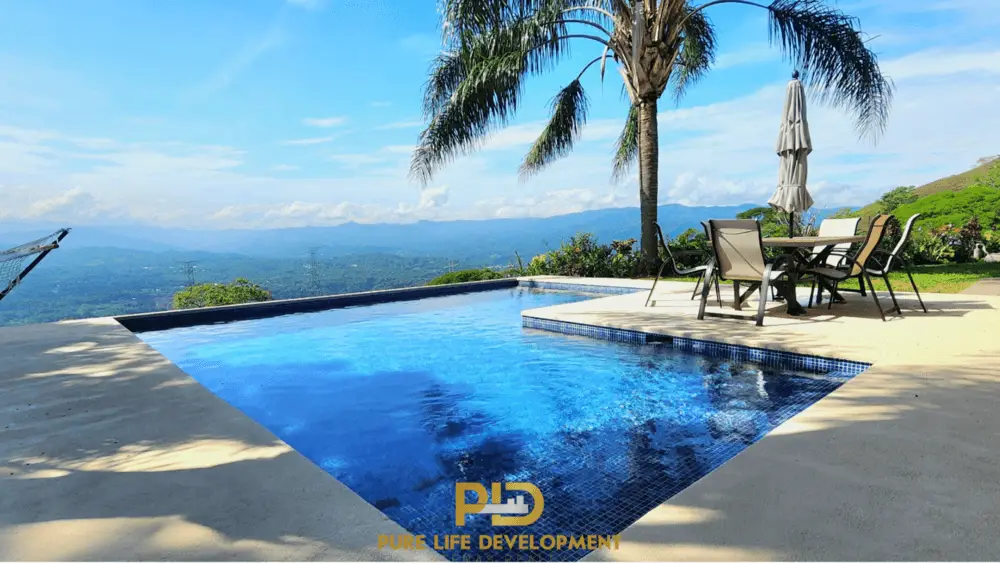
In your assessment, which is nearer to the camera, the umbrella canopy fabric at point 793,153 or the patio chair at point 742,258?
the patio chair at point 742,258

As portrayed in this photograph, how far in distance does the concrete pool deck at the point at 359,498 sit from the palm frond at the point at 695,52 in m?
11.2

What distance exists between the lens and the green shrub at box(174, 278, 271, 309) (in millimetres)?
9578

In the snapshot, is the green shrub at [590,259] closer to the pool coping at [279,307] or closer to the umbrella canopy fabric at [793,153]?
the pool coping at [279,307]

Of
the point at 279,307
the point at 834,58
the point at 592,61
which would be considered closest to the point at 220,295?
the point at 279,307

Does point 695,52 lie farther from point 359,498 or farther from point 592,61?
point 359,498

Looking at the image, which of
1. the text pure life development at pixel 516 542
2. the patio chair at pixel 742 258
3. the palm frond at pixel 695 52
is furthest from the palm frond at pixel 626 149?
the text pure life development at pixel 516 542

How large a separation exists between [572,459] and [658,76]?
9.64 meters

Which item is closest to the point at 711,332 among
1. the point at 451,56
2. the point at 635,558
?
the point at 635,558

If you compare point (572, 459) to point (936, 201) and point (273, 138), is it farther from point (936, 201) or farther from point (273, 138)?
point (273, 138)

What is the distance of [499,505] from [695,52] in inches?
537

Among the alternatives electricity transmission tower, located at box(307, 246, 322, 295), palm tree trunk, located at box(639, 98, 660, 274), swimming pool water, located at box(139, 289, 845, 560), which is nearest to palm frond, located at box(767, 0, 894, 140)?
palm tree trunk, located at box(639, 98, 660, 274)

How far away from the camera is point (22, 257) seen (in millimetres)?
6172

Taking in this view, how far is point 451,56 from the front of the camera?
34.7 feet

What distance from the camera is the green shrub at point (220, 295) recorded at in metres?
9.58
